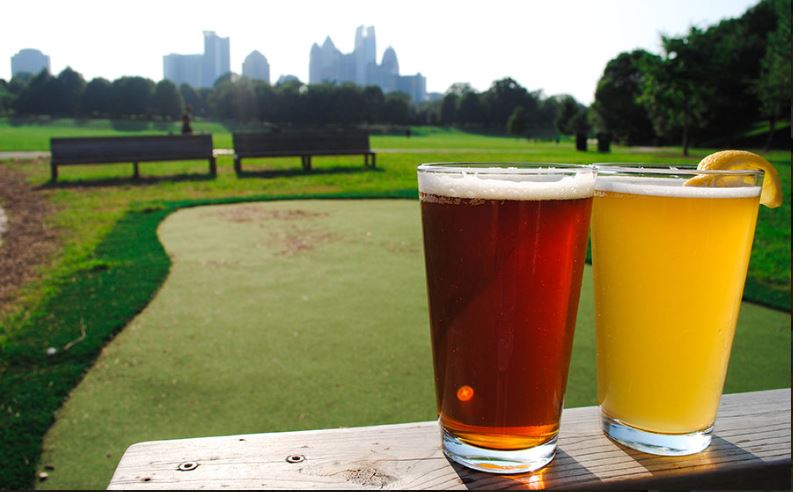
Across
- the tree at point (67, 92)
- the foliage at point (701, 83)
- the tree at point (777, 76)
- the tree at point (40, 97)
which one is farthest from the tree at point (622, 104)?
the tree at point (67, 92)

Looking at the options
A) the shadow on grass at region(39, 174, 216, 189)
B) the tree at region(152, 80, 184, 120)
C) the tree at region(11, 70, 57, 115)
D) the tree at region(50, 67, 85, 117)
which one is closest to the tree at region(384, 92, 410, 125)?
the tree at region(152, 80, 184, 120)

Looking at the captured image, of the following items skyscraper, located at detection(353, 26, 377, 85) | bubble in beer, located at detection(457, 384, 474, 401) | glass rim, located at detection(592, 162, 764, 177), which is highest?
skyscraper, located at detection(353, 26, 377, 85)

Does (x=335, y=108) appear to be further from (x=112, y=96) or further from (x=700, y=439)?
(x=700, y=439)

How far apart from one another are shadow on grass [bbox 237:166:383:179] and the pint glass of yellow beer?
568 inches

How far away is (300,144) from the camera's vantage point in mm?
16172

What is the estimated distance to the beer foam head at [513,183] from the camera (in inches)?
27.5

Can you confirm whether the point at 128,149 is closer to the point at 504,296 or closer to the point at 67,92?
the point at 504,296

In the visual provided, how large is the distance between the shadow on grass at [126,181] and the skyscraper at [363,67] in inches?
6214

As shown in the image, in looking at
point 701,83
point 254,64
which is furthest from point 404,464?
Result: point 254,64

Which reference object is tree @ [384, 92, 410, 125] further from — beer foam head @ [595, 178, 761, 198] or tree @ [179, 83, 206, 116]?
beer foam head @ [595, 178, 761, 198]

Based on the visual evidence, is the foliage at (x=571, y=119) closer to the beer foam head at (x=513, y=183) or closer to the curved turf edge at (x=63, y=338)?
the curved turf edge at (x=63, y=338)

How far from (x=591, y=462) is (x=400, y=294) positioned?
13.3ft

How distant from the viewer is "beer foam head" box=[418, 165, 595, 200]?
27.5 inches

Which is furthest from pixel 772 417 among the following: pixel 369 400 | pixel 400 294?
pixel 400 294
